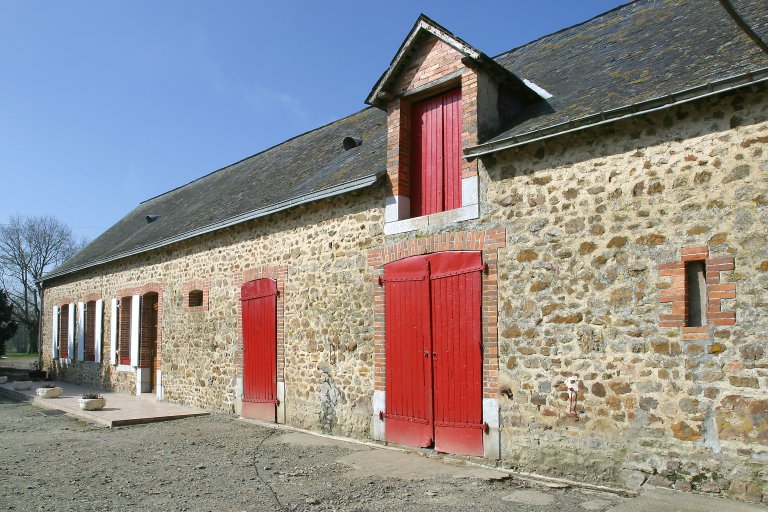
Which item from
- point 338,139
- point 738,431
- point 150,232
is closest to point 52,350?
point 150,232

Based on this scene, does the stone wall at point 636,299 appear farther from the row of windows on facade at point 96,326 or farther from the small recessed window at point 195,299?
the row of windows on facade at point 96,326

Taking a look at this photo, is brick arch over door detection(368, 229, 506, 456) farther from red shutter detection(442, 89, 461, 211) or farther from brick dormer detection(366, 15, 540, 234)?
red shutter detection(442, 89, 461, 211)

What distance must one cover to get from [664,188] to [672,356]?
1.49 m

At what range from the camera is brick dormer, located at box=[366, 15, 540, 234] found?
280 inches

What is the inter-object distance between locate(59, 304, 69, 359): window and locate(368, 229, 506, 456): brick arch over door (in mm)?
14509

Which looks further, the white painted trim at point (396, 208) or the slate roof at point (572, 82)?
the white painted trim at point (396, 208)

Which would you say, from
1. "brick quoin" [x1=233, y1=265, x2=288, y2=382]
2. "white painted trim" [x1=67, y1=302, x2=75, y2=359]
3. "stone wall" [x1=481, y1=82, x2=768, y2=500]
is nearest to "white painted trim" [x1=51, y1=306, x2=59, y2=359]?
"white painted trim" [x1=67, y1=302, x2=75, y2=359]

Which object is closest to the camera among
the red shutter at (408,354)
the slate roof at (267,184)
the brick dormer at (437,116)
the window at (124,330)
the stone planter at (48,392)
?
the brick dormer at (437,116)

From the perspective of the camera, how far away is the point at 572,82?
742 cm

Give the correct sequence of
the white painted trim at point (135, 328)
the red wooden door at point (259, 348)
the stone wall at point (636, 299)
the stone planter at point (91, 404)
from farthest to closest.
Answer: the white painted trim at point (135, 328) < the stone planter at point (91, 404) < the red wooden door at point (259, 348) < the stone wall at point (636, 299)

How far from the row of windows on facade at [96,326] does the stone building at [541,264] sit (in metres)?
3.72

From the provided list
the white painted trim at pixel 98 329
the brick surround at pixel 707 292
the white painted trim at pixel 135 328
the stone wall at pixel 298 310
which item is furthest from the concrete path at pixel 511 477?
the white painted trim at pixel 98 329

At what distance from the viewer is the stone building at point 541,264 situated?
511 centimetres

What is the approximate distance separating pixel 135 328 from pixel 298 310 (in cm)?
650
